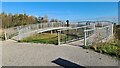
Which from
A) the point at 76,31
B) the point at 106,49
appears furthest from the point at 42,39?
the point at 106,49

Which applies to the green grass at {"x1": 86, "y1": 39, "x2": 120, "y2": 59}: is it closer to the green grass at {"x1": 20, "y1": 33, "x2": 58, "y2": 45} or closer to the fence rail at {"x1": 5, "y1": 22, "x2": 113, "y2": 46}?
the fence rail at {"x1": 5, "y1": 22, "x2": 113, "y2": 46}

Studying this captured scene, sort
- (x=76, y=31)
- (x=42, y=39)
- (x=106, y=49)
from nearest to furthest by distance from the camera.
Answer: (x=106, y=49) → (x=42, y=39) → (x=76, y=31)

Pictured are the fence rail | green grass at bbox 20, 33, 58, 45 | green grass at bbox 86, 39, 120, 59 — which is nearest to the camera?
green grass at bbox 86, 39, 120, 59

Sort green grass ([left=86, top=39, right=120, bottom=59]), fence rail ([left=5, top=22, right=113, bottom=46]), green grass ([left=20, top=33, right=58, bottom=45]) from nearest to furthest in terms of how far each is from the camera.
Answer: green grass ([left=86, top=39, right=120, bottom=59]) → fence rail ([left=5, top=22, right=113, bottom=46]) → green grass ([left=20, top=33, right=58, bottom=45])

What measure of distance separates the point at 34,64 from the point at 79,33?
33.3ft

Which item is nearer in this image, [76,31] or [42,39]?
[42,39]

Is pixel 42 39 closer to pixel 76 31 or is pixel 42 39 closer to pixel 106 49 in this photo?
pixel 76 31

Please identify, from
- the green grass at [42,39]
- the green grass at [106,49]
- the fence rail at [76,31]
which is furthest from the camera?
the green grass at [42,39]

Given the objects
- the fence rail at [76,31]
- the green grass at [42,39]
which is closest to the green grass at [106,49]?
the fence rail at [76,31]

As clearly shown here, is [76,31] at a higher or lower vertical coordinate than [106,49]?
higher

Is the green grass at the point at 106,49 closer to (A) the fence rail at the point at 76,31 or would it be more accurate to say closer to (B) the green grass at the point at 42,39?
(A) the fence rail at the point at 76,31

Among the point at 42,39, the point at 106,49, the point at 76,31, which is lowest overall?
the point at 42,39

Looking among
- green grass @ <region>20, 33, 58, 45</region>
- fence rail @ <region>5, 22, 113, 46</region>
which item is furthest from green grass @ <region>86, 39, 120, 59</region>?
green grass @ <region>20, 33, 58, 45</region>

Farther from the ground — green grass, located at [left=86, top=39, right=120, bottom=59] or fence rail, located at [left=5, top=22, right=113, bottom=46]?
fence rail, located at [left=5, top=22, right=113, bottom=46]
